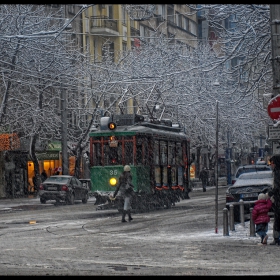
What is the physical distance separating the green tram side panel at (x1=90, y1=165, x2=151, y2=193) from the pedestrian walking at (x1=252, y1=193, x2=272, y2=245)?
1404cm

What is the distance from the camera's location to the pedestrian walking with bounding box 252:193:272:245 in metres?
19.2

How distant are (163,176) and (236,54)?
485 inches

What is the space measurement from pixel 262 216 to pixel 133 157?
14.3 meters

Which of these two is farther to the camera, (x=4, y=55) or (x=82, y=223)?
(x=4, y=55)

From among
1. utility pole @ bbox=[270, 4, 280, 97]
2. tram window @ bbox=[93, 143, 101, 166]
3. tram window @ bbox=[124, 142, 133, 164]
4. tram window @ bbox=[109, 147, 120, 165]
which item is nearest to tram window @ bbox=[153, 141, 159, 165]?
tram window @ bbox=[124, 142, 133, 164]

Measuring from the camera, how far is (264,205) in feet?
63.6

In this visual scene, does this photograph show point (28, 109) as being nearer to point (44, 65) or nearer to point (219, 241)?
point (44, 65)

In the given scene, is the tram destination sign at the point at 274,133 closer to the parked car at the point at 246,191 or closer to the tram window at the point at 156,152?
the parked car at the point at 246,191

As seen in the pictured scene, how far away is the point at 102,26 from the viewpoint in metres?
66.0

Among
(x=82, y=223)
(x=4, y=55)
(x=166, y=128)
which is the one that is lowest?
(x=82, y=223)

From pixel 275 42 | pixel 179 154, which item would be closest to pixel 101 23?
pixel 179 154

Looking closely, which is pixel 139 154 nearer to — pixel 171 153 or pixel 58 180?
pixel 171 153

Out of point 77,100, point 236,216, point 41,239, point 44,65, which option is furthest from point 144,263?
point 77,100

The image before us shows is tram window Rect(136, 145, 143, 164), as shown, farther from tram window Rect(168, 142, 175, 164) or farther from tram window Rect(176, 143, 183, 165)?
tram window Rect(176, 143, 183, 165)
